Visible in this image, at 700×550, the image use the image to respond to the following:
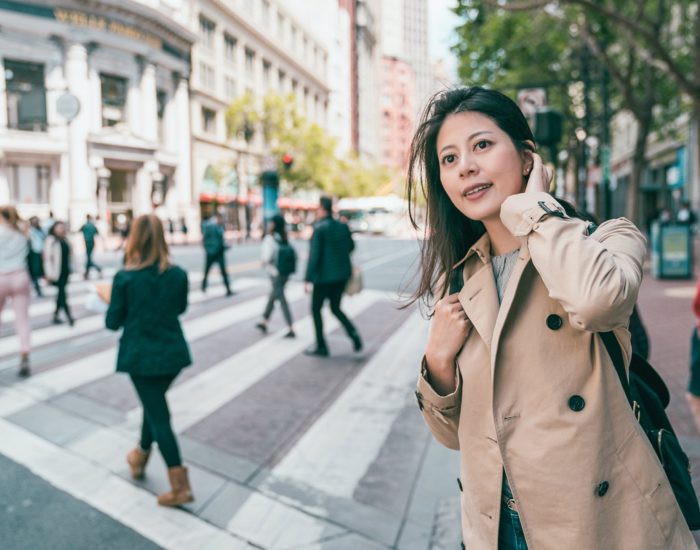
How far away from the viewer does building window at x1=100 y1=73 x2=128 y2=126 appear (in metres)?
38.3

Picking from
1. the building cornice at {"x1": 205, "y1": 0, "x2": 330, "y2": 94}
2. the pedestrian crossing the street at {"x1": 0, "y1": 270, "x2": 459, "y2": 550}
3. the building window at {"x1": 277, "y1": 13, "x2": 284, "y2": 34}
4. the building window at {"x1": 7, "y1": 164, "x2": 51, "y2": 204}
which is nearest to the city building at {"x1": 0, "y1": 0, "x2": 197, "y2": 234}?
the building window at {"x1": 7, "y1": 164, "x2": 51, "y2": 204}

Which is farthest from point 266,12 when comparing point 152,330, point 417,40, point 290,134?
point 417,40

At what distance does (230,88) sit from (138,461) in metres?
52.9

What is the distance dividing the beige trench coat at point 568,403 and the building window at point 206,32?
5097cm

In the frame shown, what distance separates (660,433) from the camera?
1531 mm

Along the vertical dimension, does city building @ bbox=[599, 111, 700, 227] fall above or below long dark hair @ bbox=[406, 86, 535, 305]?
above

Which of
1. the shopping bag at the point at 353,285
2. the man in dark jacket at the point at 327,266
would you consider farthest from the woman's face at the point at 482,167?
the shopping bag at the point at 353,285

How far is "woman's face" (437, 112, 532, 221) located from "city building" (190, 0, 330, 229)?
122ft

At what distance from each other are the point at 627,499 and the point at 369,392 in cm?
490

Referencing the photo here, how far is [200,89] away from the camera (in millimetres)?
47500

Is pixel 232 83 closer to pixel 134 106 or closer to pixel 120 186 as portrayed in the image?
pixel 134 106

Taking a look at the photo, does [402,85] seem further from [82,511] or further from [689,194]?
[82,511]

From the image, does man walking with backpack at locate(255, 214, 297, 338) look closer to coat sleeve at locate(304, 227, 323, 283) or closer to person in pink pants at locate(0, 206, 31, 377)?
coat sleeve at locate(304, 227, 323, 283)

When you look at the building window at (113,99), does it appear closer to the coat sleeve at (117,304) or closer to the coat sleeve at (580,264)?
the coat sleeve at (117,304)
